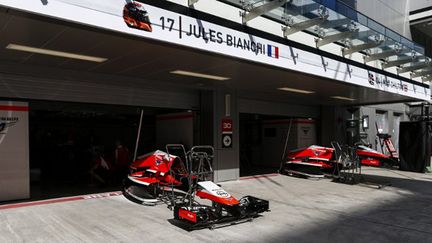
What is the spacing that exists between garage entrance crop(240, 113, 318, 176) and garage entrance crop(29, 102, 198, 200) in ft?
13.7

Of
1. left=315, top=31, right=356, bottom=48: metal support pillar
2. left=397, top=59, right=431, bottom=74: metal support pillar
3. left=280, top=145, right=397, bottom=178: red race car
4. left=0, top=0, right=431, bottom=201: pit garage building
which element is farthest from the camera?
left=397, top=59, right=431, bottom=74: metal support pillar

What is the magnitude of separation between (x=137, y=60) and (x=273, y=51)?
2.82 meters

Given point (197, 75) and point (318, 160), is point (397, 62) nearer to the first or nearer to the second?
point (318, 160)

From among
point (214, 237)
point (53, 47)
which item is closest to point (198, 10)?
point (53, 47)

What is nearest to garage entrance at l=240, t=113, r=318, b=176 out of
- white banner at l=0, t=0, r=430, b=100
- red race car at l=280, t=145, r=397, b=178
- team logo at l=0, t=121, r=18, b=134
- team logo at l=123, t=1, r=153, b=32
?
red race car at l=280, t=145, r=397, b=178

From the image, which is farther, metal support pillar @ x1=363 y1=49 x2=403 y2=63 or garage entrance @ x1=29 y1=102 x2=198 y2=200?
metal support pillar @ x1=363 y1=49 x2=403 y2=63

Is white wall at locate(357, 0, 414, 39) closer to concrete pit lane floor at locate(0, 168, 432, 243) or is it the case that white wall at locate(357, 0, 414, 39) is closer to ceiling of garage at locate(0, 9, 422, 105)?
ceiling of garage at locate(0, 9, 422, 105)

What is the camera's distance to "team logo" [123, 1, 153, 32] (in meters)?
5.21

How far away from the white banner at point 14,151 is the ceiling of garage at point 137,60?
3.37 ft

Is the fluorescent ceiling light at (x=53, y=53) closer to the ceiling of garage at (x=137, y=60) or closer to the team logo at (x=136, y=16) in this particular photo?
the ceiling of garage at (x=137, y=60)

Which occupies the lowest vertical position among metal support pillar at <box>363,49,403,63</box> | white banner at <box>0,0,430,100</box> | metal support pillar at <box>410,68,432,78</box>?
white banner at <box>0,0,430,100</box>

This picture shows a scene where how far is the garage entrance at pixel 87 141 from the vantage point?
31.4ft

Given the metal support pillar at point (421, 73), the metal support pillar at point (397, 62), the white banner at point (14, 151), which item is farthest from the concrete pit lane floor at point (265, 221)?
the metal support pillar at point (421, 73)

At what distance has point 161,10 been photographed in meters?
5.61
